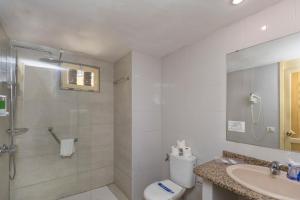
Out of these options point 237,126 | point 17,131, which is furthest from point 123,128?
point 237,126

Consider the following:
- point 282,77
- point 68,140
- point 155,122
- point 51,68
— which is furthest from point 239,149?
point 51,68

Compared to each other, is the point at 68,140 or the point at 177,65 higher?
the point at 177,65

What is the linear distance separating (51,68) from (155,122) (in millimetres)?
1695

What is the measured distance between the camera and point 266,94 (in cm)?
130

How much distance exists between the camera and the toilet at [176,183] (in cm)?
165

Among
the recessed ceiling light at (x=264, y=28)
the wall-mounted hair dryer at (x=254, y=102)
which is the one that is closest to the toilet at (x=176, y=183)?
the wall-mounted hair dryer at (x=254, y=102)

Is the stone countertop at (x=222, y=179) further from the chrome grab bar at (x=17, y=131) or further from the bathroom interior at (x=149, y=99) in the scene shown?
the chrome grab bar at (x=17, y=131)

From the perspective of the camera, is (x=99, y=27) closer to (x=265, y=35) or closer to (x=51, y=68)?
(x=51, y=68)

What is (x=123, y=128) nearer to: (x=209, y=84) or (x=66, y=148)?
(x=66, y=148)

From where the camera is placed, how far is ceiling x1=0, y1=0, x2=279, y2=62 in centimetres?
126

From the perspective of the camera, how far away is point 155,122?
2.37 meters

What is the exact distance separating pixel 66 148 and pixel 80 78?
105cm

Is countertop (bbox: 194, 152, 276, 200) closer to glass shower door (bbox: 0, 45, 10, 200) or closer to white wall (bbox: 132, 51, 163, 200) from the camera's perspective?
white wall (bbox: 132, 51, 163, 200)

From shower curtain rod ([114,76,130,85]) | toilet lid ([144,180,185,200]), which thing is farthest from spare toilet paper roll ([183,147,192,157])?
shower curtain rod ([114,76,130,85])
